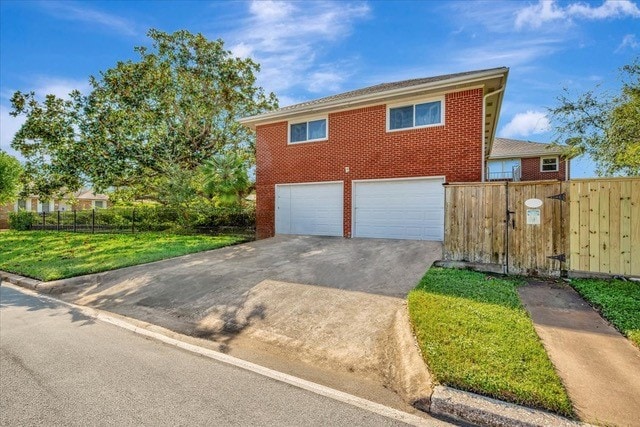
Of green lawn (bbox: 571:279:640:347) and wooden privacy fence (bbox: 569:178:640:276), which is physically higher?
wooden privacy fence (bbox: 569:178:640:276)

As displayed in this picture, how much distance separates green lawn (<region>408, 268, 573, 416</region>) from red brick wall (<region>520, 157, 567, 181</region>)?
21666 mm

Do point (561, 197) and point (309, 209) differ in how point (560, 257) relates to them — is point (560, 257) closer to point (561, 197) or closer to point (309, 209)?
point (561, 197)

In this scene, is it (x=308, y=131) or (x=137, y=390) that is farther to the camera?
(x=308, y=131)

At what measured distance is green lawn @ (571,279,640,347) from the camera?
15.0ft

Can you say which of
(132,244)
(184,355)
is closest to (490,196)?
(184,355)

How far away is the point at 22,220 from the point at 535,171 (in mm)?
37899

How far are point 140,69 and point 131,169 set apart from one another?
535 cm

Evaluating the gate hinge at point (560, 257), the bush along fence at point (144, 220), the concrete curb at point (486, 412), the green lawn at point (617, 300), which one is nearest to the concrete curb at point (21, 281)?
the bush along fence at point (144, 220)

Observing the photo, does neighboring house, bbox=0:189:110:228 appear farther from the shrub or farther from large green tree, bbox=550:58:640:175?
large green tree, bbox=550:58:640:175

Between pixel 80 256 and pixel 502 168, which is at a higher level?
pixel 502 168

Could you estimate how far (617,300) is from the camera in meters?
5.55

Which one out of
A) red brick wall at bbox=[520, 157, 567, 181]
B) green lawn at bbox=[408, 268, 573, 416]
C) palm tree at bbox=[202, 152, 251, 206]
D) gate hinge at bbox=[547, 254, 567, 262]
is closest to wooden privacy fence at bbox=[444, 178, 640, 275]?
gate hinge at bbox=[547, 254, 567, 262]

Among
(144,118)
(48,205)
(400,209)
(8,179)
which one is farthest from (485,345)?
(48,205)

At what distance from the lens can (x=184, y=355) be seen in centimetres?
423
